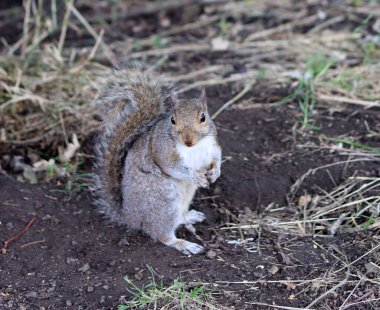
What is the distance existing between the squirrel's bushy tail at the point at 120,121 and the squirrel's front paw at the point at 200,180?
1.40ft

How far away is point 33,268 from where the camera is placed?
3.27 metres

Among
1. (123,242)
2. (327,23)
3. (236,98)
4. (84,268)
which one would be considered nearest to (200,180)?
(123,242)

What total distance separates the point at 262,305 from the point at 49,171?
69.2 inches

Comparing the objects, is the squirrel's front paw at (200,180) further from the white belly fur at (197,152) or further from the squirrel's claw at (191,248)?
the squirrel's claw at (191,248)

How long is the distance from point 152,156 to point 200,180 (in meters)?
0.30

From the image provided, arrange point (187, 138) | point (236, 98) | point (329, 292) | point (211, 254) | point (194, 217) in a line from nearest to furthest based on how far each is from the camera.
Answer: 1. point (329, 292)
2. point (187, 138)
3. point (211, 254)
4. point (194, 217)
5. point (236, 98)

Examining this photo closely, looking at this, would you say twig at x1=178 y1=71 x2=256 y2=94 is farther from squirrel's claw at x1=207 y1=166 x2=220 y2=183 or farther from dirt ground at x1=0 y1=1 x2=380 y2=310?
squirrel's claw at x1=207 y1=166 x2=220 y2=183

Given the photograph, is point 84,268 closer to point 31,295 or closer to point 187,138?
point 31,295

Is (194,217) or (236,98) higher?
(236,98)

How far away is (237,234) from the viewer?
3.51 meters

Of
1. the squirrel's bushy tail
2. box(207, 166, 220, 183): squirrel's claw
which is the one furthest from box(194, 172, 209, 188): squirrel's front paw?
the squirrel's bushy tail

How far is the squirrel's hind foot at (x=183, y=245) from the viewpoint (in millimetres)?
3361

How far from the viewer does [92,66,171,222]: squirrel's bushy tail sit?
11.7 ft

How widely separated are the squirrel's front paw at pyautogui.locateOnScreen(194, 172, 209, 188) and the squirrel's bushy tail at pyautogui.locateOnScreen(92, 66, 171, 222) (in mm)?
427
